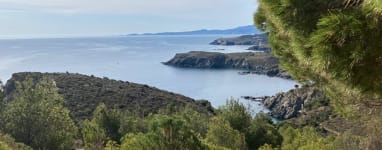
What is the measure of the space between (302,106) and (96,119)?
134 feet

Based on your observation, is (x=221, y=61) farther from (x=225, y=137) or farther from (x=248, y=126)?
(x=225, y=137)

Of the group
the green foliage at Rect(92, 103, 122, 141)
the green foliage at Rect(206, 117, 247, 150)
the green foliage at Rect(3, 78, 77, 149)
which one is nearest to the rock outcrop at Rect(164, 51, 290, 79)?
the green foliage at Rect(92, 103, 122, 141)

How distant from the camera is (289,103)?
70312 mm

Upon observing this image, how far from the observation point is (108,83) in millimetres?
66000

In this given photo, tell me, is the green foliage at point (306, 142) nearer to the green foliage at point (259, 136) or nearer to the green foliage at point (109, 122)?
the green foliage at point (259, 136)

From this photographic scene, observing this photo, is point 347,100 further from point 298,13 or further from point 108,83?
point 108,83

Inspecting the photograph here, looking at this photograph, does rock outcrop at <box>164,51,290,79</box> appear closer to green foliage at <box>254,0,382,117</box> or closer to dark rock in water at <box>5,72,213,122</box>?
dark rock in water at <box>5,72,213,122</box>

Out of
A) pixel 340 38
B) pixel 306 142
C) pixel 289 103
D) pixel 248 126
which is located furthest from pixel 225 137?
pixel 289 103

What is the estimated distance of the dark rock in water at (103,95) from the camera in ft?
172

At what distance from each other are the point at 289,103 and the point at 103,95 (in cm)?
2941

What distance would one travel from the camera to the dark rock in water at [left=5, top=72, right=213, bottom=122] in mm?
52562

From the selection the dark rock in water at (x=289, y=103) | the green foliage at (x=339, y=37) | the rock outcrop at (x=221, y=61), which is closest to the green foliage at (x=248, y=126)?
the green foliage at (x=339, y=37)

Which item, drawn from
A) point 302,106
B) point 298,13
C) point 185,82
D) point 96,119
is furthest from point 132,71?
point 298,13

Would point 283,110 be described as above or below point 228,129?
below
